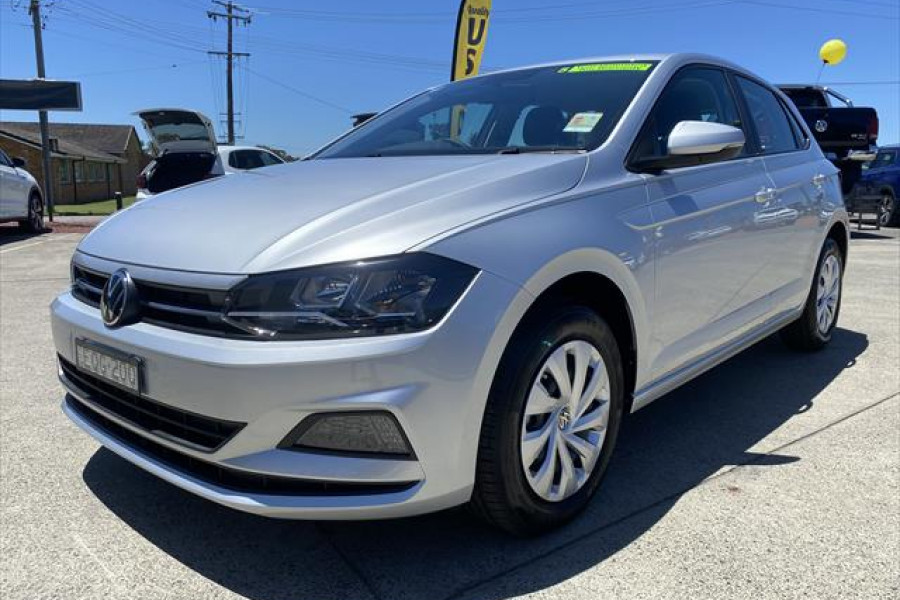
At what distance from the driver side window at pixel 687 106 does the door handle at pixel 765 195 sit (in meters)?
0.37

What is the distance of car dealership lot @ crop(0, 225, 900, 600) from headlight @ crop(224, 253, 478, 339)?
2.62 ft

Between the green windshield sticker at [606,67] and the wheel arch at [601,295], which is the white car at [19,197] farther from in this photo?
the wheel arch at [601,295]

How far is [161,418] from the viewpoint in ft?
7.07

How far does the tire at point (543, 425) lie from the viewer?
209 centimetres

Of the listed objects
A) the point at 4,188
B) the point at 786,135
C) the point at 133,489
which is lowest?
the point at 4,188

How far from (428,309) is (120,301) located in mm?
1012

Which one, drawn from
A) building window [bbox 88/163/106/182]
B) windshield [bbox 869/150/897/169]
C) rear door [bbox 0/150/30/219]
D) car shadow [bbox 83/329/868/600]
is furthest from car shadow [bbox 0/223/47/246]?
building window [bbox 88/163/106/182]

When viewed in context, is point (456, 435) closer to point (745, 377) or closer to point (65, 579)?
point (65, 579)

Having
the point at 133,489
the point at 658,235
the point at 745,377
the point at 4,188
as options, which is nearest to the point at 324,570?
the point at 133,489

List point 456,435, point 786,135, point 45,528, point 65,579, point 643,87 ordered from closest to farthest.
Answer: point 456,435 < point 65,579 < point 45,528 < point 643,87 < point 786,135

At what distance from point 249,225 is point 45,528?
128cm

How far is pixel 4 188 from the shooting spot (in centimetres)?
1174

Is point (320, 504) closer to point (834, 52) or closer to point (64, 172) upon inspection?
point (834, 52)

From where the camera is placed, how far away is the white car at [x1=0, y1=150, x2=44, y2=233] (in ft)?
38.8
